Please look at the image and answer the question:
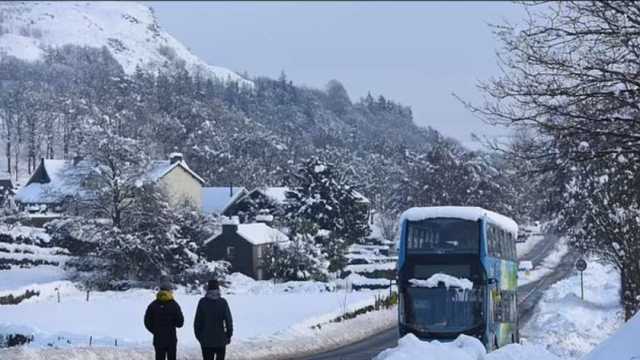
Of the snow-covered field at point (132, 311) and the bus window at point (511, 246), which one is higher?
the bus window at point (511, 246)

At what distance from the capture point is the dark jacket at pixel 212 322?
50.8 feet

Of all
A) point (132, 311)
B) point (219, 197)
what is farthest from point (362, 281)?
point (219, 197)

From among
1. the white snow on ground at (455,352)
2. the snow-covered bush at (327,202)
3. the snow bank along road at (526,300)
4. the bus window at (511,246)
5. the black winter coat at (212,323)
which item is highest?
the snow-covered bush at (327,202)

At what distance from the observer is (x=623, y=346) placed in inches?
437

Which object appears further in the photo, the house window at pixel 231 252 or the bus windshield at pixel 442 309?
the house window at pixel 231 252

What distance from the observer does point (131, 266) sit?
196ft

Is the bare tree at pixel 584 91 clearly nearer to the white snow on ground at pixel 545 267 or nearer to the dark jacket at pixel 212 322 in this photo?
the dark jacket at pixel 212 322

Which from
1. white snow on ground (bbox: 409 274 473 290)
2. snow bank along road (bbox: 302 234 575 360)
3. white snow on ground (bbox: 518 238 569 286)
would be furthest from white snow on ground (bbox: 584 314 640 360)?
white snow on ground (bbox: 518 238 569 286)

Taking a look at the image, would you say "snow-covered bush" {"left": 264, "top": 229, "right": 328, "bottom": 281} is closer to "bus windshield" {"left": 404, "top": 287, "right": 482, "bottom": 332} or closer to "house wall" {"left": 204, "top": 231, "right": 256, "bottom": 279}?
"house wall" {"left": 204, "top": 231, "right": 256, "bottom": 279}

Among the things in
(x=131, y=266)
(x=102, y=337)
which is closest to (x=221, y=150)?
(x=131, y=266)

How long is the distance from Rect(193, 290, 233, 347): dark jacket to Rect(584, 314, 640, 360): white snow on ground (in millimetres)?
6242

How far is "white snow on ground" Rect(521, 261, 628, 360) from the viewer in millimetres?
33188

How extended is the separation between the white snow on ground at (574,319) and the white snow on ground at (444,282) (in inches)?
111

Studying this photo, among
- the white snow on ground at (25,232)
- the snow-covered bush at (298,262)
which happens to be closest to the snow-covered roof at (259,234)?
the snow-covered bush at (298,262)
